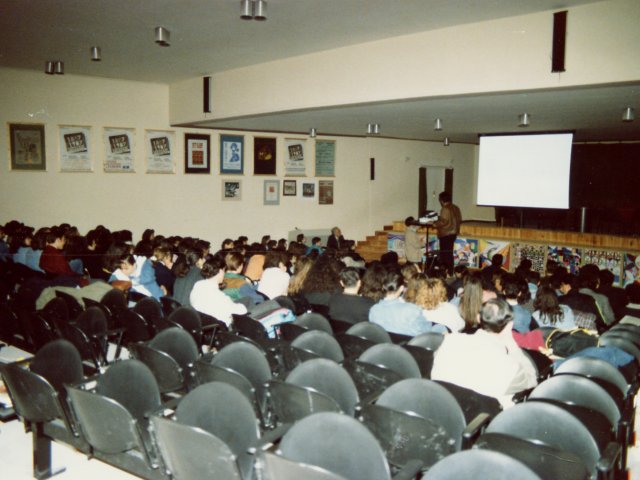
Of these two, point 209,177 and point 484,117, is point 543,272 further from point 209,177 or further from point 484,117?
point 209,177

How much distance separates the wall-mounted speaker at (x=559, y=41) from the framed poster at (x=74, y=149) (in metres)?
8.15

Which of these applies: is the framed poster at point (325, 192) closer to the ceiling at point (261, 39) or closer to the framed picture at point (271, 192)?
the framed picture at point (271, 192)

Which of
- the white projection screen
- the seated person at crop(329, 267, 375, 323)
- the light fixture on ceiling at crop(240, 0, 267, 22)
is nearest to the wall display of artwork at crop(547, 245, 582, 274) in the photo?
the white projection screen

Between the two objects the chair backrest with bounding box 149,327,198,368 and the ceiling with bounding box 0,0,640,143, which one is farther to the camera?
the ceiling with bounding box 0,0,640,143

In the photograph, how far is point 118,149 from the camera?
10.4 m

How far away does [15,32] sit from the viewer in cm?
665

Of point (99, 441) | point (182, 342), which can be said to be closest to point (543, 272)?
point (182, 342)

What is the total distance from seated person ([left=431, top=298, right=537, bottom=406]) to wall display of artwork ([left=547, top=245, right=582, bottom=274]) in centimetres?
904

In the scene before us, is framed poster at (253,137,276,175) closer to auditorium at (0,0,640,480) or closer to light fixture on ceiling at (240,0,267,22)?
auditorium at (0,0,640,480)

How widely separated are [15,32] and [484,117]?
723 cm

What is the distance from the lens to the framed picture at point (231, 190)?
39.3 ft

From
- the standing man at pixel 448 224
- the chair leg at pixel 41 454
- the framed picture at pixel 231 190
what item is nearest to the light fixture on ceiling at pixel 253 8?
the chair leg at pixel 41 454

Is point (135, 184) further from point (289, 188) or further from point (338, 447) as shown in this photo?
point (338, 447)

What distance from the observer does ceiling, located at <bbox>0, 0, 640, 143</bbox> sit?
5.38 metres
